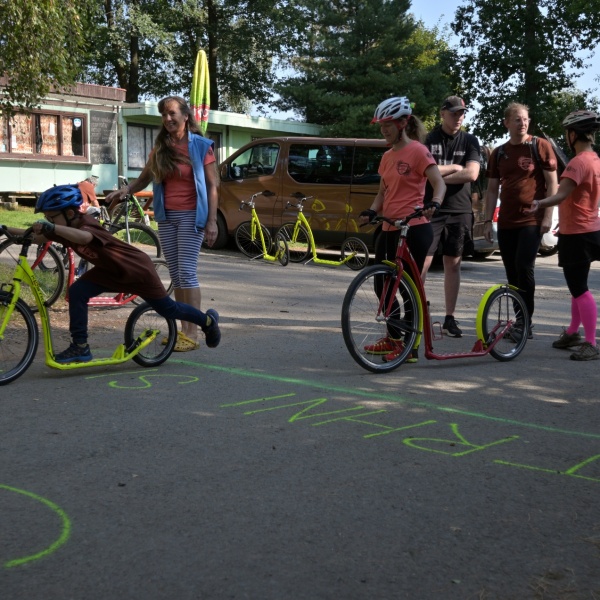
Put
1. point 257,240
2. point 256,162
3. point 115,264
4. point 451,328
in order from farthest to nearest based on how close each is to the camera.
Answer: point 256,162 < point 257,240 < point 451,328 < point 115,264

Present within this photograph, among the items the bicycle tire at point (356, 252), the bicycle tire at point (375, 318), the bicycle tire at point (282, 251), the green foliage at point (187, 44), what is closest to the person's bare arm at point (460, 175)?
the bicycle tire at point (375, 318)

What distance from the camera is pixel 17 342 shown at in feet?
18.5

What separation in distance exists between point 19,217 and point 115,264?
17.3 metres

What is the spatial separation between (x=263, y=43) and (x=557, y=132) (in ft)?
51.2

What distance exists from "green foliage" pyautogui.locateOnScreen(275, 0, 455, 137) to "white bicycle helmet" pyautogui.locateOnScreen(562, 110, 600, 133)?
3198 cm

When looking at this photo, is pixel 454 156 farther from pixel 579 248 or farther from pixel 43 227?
pixel 43 227

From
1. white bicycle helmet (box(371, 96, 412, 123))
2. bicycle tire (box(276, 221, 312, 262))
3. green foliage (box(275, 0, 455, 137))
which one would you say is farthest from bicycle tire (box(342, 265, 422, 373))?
green foliage (box(275, 0, 455, 137))

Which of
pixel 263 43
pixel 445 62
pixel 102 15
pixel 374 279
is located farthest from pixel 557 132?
pixel 374 279

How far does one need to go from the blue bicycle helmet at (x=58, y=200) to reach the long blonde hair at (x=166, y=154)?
1.16m

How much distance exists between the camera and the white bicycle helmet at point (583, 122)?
6852 millimetres

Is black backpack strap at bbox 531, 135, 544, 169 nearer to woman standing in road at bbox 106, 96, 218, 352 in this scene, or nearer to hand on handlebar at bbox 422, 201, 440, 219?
hand on handlebar at bbox 422, 201, 440, 219

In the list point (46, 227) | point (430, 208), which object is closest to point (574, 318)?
point (430, 208)

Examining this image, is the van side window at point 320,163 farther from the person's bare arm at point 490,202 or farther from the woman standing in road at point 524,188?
the woman standing in road at point 524,188

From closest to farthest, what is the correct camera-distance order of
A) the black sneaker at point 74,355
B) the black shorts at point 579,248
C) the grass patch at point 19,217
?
the black sneaker at point 74,355, the black shorts at point 579,248, the grass patch at point 19,217
